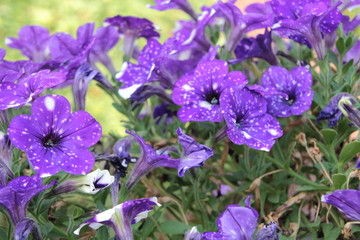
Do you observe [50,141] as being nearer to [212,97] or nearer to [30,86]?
[30,86]

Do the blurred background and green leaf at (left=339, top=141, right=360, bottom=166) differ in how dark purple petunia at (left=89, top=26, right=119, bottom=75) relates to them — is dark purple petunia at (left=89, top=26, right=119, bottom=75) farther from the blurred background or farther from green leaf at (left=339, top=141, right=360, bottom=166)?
the blurred background

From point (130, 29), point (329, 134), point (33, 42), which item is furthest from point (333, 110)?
point (33, 42)

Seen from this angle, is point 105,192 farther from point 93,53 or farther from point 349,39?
point 349,39

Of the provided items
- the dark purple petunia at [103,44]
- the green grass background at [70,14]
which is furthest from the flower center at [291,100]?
the green grass background at [70,14]

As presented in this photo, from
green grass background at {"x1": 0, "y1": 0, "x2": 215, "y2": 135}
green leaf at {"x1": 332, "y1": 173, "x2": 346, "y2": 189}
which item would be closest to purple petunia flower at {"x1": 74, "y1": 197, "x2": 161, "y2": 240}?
green leaf at {"x1": 332, "y1": 173, "x2": 346, "y2": 189}

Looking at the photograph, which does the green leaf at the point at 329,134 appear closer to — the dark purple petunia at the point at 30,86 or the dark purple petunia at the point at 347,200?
the dark purple petunia at the point at 347,200
